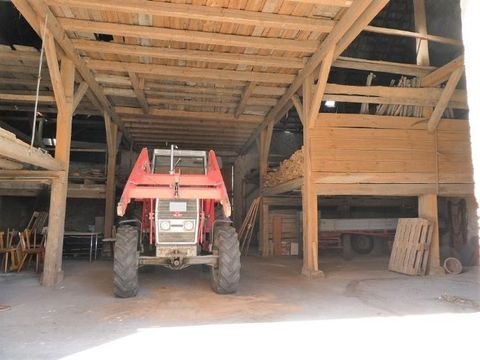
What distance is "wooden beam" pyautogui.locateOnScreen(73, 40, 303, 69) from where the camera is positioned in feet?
26.4

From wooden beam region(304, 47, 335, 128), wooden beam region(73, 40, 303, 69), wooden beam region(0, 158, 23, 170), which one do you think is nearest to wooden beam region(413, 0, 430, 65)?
wooden beam region(304, 47, 335, 128)

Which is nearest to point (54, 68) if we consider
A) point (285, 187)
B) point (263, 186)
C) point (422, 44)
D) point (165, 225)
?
point (165, 225)

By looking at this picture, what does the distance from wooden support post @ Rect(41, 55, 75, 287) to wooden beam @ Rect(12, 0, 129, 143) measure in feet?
0.95

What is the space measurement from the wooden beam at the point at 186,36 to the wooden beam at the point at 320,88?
0.51 m

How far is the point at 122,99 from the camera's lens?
11.5 metres

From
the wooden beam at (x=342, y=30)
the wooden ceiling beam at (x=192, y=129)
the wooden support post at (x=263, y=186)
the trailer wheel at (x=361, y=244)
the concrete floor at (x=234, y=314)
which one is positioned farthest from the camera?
the wooden ceiling beam at (x=192, y=129)

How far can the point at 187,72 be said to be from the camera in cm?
925

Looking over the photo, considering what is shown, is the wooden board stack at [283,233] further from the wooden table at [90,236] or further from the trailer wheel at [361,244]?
the wooden table at [90,236]

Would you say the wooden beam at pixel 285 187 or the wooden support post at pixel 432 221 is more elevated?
the wooden beam at pixel 285 187

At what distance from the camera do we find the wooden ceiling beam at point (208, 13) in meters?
6.57

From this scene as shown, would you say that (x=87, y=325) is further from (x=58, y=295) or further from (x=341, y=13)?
(x=341, y=13)

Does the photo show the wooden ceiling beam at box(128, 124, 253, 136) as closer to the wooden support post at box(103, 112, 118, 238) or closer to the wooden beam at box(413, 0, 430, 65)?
the wooden support post at box(103, 112, 118, 238)

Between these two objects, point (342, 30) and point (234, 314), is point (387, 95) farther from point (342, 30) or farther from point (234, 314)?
point (234, 314)

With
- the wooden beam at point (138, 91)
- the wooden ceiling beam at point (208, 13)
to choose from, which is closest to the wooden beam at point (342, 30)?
the wooden ceiling beam at point (208, 13)
